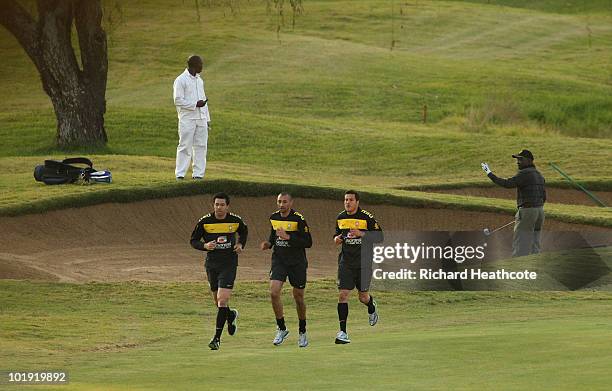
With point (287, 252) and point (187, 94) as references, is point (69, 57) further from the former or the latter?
point (287, 252)

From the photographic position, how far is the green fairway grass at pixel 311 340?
13.1m

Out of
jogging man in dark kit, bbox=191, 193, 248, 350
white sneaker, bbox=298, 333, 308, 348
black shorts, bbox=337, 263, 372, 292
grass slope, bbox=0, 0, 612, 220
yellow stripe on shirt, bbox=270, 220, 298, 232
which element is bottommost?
grass slope, bbox=0, 0, 612, 220

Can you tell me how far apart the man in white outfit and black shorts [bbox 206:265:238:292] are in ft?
37.9

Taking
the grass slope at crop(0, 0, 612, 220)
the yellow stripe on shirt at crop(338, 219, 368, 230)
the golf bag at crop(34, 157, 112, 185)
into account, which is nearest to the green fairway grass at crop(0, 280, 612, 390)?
the yellow stripe on shirt at crop(338, 219, 368, 230)

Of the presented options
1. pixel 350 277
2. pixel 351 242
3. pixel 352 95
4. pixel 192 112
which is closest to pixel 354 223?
pixel 351 242

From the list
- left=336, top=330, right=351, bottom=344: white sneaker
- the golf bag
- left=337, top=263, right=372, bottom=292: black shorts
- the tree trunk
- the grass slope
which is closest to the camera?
left=336, top=330, right=351, bottom=344: white sneaker

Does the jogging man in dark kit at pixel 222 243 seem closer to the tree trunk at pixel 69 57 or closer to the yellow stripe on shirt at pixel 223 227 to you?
the yellow stripe on shirt at pixel 223 227

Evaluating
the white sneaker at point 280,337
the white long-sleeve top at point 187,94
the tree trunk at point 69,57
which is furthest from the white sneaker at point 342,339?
the tree trunk at point 69,57

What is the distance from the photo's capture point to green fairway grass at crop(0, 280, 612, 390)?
42.8 ft

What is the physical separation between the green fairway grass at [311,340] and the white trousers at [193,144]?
6.29 meters

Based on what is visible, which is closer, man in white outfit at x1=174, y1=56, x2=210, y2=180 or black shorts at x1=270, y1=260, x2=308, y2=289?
black shorts at x1=270, y1=260, x2=308, y2=289

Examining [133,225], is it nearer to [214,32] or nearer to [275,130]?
[275,130]

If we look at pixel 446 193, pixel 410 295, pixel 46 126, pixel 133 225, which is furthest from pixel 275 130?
pixel 410 295

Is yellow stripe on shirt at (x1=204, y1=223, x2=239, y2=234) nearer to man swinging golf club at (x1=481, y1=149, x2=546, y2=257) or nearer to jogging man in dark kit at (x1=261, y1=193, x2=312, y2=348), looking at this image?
jogging man in dark kit at (x1=261, y1=193, x2=312, y2=348)
